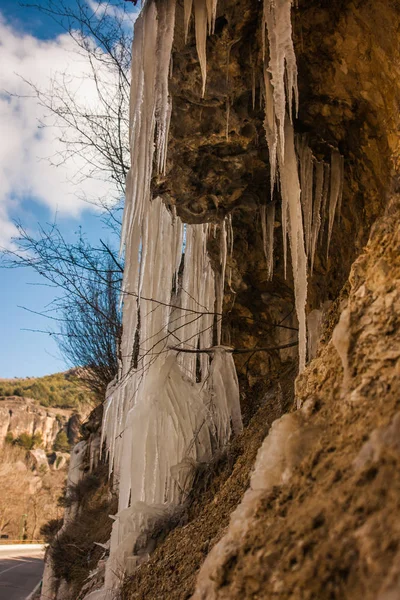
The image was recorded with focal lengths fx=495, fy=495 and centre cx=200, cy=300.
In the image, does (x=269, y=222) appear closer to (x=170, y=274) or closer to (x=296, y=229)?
(x=170, y=274)

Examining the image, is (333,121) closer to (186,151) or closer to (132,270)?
(186,151)

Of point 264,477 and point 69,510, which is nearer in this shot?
point 264,477

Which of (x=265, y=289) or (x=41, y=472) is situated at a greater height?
(x=265, y=289)

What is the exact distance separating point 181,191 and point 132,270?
29.3 inches

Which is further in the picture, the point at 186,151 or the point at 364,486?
the point at 186,151

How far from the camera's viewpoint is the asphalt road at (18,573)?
1296 centimetres

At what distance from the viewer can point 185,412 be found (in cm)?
423

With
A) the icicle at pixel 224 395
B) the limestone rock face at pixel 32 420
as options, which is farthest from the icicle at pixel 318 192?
the limestone rock face at pixel 32 420

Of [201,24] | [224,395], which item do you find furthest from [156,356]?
[201,24]

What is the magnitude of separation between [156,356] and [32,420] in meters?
39.0

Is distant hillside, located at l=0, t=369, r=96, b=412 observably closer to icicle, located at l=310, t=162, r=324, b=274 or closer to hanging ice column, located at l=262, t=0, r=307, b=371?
icicle, located at l=310, t=162, r=324, b=274

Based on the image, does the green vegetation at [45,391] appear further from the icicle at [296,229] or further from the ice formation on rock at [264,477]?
the ice formation on rock at [264,477]

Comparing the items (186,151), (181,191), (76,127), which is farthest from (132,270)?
(76,127)

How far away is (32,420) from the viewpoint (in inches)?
1567
